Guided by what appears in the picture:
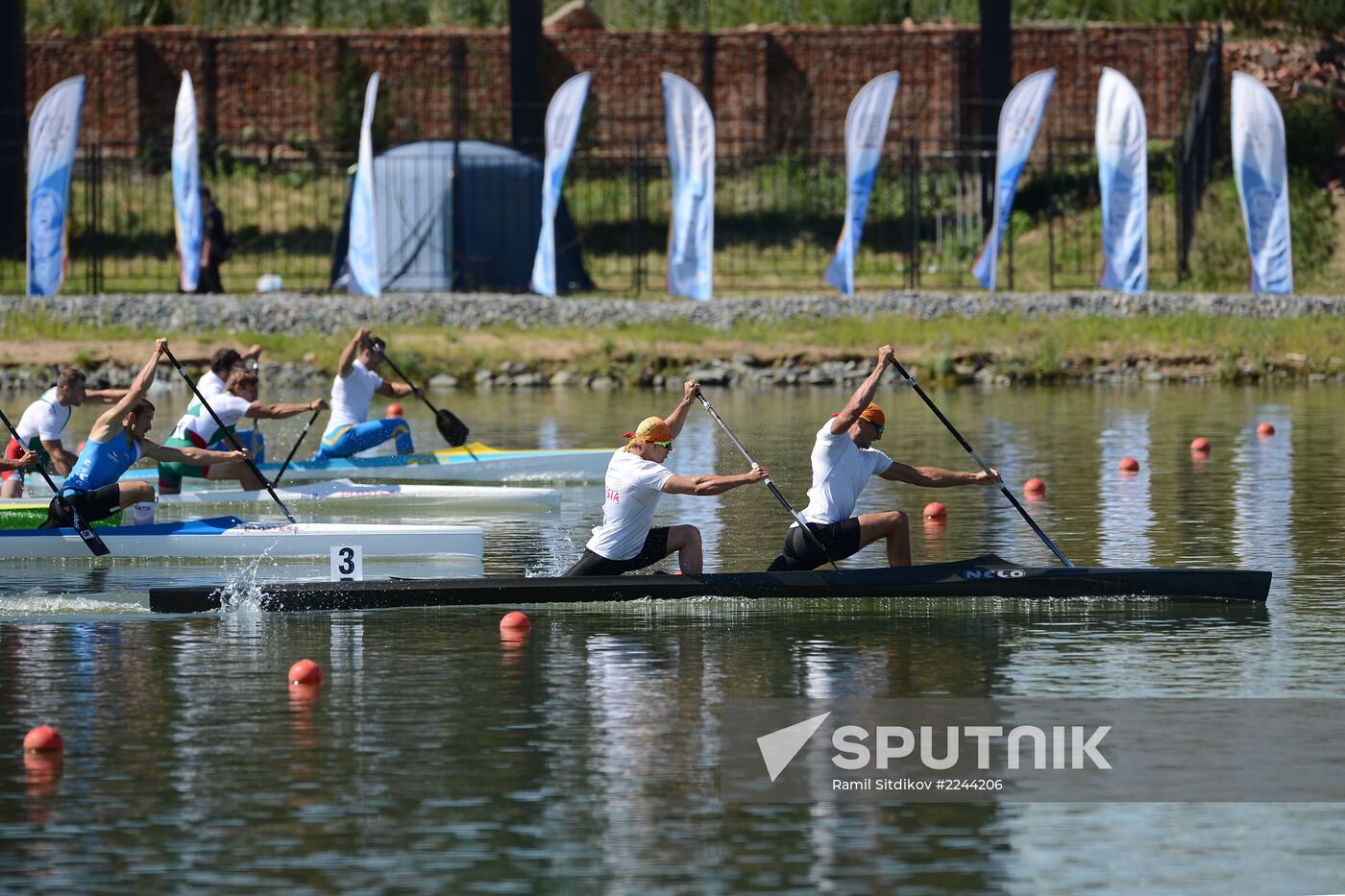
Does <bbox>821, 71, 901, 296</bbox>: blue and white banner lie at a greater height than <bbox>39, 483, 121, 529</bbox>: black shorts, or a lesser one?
greater

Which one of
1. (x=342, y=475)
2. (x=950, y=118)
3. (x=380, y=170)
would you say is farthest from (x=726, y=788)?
(x=950, y=118)

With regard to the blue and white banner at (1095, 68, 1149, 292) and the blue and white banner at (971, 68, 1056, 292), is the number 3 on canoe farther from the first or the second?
the blue and white banner at (1095, 68, 1149, 292)

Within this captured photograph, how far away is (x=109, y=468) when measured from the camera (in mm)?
16859

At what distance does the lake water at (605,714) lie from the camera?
9094mm

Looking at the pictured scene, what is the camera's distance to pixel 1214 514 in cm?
1923

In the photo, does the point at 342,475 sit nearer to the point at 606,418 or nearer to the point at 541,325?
the point at 606,418

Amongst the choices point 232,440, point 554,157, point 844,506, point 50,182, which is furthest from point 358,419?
point 50,182

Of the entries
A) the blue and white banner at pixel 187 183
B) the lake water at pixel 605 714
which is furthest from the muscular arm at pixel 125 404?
the blue and white banner at pixel 187 183

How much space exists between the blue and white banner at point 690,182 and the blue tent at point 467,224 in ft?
20.6

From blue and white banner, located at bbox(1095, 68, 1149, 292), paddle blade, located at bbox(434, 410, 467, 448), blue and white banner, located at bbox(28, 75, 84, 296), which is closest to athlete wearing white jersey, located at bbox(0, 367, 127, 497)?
paddle blade, located at bbox(434, 410, 467, 448)

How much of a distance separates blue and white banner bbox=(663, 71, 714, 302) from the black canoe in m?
19.5

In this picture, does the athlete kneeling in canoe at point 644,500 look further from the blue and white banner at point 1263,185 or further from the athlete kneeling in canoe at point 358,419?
the blue and white banner at point 1263,185

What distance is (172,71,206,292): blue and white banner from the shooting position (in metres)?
33.9

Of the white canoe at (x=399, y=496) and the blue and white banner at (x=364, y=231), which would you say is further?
the blue and white banner at (x=364, y=231)
